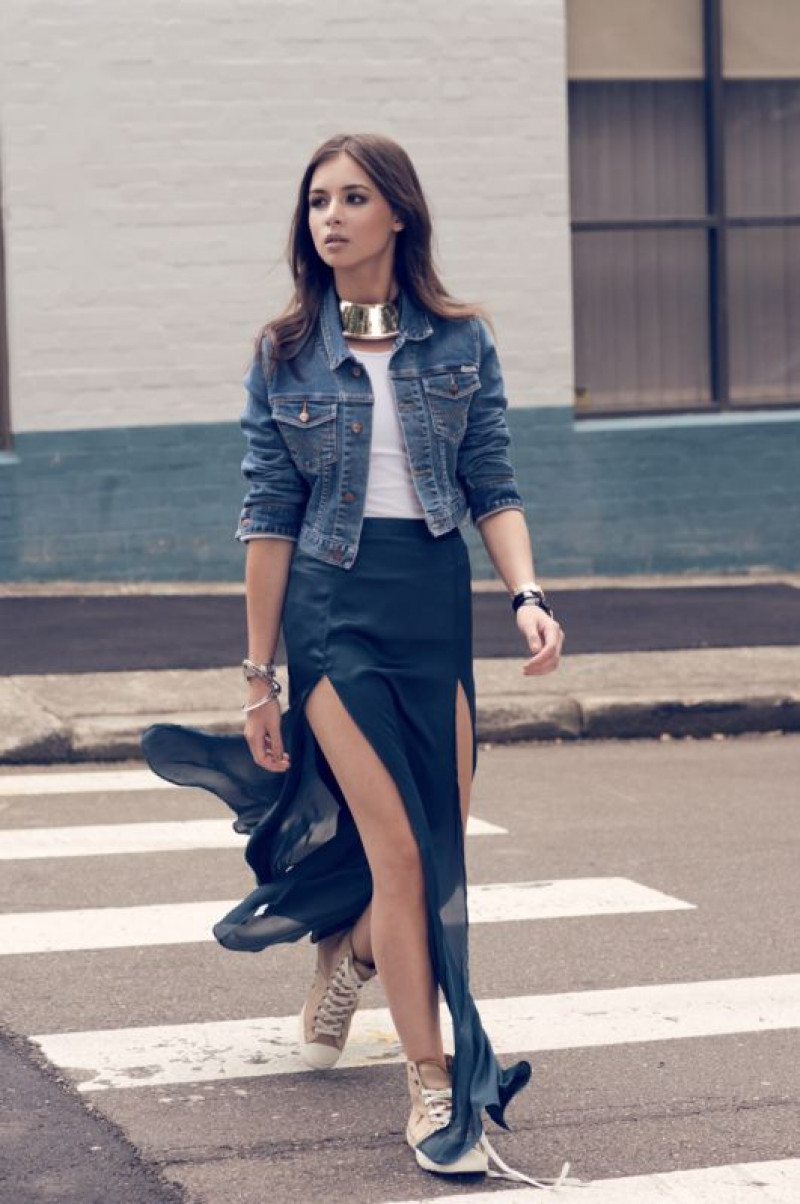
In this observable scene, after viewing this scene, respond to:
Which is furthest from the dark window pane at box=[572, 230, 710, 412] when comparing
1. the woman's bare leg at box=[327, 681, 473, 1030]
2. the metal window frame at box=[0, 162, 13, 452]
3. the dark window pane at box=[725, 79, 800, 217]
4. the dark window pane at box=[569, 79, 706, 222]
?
the woman's bare leg at box=[327, 681, 473, 1030]

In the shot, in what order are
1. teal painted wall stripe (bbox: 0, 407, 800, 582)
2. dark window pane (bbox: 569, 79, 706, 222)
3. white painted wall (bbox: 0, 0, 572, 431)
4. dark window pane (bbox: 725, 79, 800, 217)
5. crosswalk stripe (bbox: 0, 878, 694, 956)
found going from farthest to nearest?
dark window pane (bbox: 725, 79, 800, 217) → dark window pane (bbox: 569, 79, 706, 222) → teal painted wall stripe (bbox: 0, 407, 800, 582) → white painted wall (bbox: 0, 0, 572, 431) → crosswalk stripe (bbox: 0, 878, 694, 956)

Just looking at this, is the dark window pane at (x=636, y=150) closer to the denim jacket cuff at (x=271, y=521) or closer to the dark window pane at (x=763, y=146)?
the dark window pane at (x=763, y=146)

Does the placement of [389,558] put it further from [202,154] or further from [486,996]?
[202,154]

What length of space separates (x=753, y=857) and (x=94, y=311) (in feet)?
22.6

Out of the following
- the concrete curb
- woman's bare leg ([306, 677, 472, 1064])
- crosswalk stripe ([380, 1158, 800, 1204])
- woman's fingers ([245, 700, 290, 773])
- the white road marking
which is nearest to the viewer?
crosswalk stripe ([380, 1158, 800, 1204])

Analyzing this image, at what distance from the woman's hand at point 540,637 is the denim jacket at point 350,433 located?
25cm

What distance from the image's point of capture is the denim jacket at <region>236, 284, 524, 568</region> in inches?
186

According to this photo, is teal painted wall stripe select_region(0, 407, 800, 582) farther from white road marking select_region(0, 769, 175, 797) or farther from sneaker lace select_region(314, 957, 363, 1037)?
sneaker lace select_region(314, 957, 363, 1037)

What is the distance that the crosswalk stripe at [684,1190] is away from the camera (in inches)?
176

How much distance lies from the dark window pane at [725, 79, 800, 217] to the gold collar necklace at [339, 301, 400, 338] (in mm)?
10485

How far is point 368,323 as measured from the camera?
482 cm

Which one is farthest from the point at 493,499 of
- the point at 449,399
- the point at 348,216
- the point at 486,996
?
the point at 486,996

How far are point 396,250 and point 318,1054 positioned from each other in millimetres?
1822

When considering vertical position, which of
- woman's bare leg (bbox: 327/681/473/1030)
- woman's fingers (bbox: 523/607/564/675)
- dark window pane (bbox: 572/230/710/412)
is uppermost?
dark window pane (bbox: 572/230/710/412)
